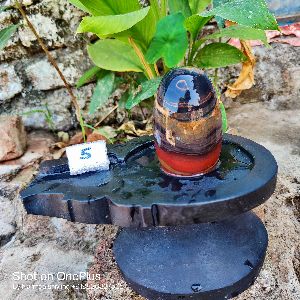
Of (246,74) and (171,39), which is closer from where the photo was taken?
(171,39)

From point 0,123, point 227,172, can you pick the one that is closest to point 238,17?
point 227,172

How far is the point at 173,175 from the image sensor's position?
3.77 feet

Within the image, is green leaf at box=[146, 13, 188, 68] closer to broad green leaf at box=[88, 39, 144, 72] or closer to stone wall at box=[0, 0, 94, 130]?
broad green leaf at box=[88, 39, 144, 72]

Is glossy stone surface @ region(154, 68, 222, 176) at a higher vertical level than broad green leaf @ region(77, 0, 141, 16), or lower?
lower

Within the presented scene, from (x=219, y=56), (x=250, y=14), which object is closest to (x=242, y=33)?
(x=219, y=56)

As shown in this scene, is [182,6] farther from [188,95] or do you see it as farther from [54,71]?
[188,95]

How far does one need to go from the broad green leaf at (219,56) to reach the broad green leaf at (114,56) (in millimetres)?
248

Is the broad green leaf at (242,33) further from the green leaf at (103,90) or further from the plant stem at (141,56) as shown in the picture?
the green leaf at (103,90)

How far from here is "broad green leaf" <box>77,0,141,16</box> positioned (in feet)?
4.61

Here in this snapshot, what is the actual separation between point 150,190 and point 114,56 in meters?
0.81

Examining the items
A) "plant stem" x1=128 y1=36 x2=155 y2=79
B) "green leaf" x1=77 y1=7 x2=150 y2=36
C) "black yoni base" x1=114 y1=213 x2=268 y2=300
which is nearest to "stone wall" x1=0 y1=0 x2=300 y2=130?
"plant stem" x1=128 y1=36 x2=155 y2=79

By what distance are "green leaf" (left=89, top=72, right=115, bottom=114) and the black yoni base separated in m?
0.71

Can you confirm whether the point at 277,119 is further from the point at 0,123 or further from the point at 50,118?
the point at 0,123

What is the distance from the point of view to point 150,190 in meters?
1.10
